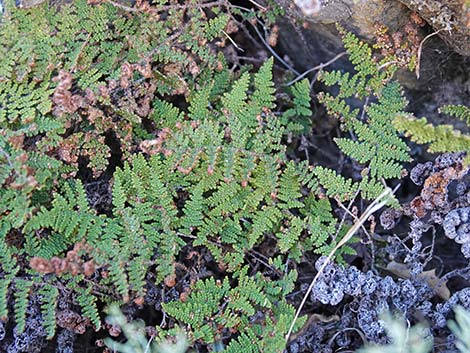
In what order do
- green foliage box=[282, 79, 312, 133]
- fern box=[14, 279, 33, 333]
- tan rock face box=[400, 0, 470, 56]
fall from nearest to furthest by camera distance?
fern box=[14, 279, 33, 333]
tan rock face box=[400, 0, 470, 56]
green foliage box=[282, 79, 312, 133]

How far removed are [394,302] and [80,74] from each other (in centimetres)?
215

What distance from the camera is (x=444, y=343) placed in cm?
341

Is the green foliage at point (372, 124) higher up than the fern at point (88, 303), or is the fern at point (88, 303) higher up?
the green foliage at point (372, 124)

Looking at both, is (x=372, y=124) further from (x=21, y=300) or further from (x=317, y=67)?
(x=21, y=300)

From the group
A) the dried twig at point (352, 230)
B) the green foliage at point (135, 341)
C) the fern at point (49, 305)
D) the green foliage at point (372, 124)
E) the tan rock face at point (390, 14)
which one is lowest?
the green foliage at point (135, 341)

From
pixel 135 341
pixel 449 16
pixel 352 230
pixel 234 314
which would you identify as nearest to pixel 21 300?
pixel 135 341

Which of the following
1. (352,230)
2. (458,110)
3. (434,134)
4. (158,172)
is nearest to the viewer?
(434,134)

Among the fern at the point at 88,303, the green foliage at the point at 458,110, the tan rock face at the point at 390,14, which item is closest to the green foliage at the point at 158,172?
the fern at the point at 88,303

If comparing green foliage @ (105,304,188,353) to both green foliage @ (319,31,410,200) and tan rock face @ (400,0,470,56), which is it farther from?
tan rock face @ (400,0,470,56)

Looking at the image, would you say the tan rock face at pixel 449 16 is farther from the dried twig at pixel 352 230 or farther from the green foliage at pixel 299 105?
the dried twig at pixel 352 230

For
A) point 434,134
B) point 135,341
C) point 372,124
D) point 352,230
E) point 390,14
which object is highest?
point 390,14

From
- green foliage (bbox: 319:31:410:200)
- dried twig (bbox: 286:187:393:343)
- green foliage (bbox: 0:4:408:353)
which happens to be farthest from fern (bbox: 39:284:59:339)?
green foliage (bbox: 319:31:410:200)

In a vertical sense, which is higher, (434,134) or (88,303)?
(434,134)

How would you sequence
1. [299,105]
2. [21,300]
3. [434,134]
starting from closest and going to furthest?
[434,134] → [21,300] → [299,105]
